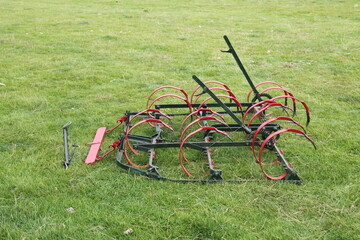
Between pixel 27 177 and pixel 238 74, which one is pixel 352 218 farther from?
pixel 238 74

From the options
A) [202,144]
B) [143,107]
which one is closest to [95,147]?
[202,144]

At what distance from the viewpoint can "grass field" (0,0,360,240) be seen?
3.30 m

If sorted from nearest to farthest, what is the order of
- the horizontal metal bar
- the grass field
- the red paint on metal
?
the grass field, the horizontal metal bar, the red paint on metal

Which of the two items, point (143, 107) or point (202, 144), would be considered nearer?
point (202, 144)

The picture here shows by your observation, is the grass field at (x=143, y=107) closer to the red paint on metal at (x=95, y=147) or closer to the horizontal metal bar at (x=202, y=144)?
the red paint on metal at (x=95, y=147)

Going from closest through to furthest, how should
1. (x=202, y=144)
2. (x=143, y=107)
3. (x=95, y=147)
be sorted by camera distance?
1. (x=202, y=144)
2. (x=95, y=147)
3. (x=143, y=107)

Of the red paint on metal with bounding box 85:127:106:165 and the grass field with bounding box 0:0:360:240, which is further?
the red paint on metal with bounding box 85:127:106:165

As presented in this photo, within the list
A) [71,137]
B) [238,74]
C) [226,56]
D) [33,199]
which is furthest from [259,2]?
[33,199]

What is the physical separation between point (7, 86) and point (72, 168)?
3.72m

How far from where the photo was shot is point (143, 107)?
19.7 ft

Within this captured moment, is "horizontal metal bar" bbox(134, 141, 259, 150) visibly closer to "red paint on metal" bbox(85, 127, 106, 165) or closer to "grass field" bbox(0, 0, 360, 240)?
"grass field" bbox(0, 0, 360, 240)

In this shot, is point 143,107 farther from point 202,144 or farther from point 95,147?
point 202,144

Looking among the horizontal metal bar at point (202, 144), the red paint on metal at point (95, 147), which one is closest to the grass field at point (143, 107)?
the red paint on metal at point (95, 147)

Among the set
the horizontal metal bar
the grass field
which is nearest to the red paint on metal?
the grass field
